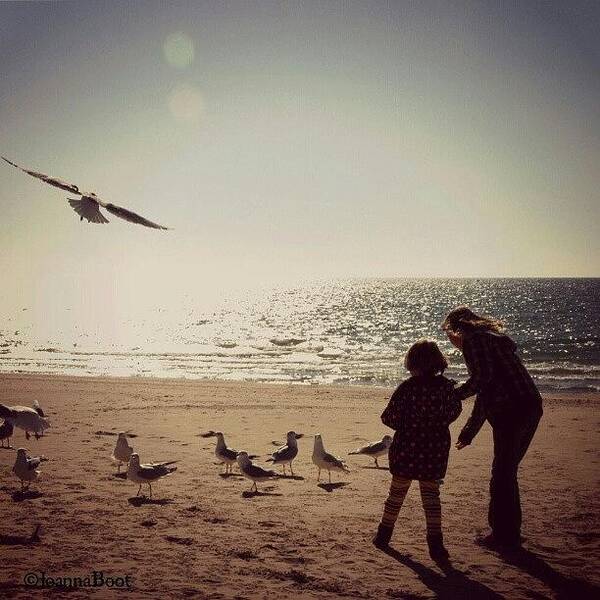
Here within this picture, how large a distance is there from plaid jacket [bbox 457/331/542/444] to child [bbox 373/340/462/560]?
23cm

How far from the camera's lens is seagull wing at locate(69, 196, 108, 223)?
27.0 feet

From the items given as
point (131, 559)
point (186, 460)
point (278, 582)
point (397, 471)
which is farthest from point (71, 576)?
point (186, 460)

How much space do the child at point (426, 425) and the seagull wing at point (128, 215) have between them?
430cm

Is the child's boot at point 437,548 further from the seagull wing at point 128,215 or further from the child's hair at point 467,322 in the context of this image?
the seagull wing at point 128,215

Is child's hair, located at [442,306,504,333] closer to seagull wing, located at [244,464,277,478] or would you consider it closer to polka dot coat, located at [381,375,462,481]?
polka dot coat, located at [381,375,462,481]

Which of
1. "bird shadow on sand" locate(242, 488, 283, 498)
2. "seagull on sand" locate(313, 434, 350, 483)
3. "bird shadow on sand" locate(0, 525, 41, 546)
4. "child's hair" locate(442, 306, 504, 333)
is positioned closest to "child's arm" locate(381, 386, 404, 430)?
"child's hair" locate(442, 306, 504, 333)

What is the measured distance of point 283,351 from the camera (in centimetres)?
4197

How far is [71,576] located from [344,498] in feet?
12.2

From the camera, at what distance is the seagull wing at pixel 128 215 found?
766cm

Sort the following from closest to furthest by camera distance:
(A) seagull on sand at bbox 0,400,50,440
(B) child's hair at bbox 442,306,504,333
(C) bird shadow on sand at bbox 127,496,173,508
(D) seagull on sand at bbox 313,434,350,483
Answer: (B) child's hair at bbox 442,306,504,333 < (C) bird shadow on sand at bbox 127,496,173,508 < (D) seagull on sand at bbox 313,434,350,483 < (A) seagull on sand at bbox 0,400,50,440

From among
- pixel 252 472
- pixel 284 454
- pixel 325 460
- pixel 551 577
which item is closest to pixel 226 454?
pixel 284 454

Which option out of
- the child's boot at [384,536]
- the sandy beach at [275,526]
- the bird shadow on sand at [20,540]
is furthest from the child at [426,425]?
the bird shadow on sand at [20,540]

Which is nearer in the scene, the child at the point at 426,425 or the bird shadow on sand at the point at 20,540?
the child at the point at 426,425

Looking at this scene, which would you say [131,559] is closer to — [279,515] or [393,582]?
[279,515]
